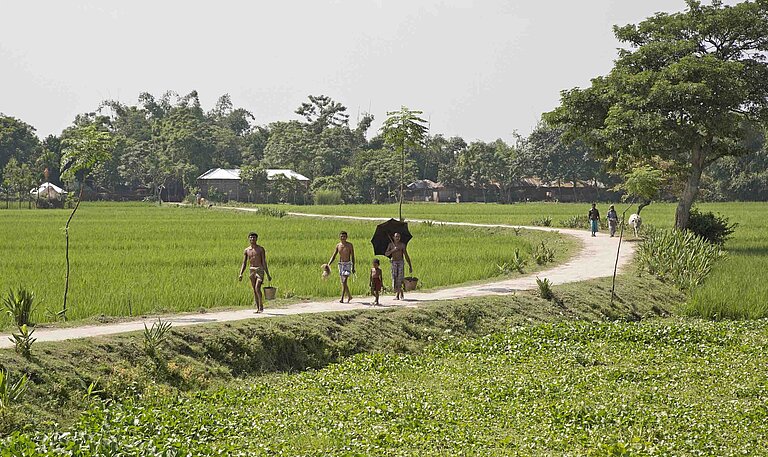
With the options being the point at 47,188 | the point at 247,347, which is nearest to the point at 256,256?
the point at 247,347

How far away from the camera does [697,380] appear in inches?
500

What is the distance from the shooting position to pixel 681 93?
1085 inches

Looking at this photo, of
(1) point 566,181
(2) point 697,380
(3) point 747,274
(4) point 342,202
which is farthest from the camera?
(1) point 566,181

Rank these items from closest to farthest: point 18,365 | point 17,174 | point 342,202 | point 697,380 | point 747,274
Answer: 1. point 18,365
2. point 697,380
3. point 747,274
4. point 17,174
5. point 342,202

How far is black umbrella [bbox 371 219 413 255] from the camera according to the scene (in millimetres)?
17797

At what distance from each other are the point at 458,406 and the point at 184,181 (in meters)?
83.0

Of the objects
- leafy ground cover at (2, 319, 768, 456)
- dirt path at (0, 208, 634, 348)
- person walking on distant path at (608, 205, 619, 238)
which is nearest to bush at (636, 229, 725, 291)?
dirt path at (0, 208, 634, 348)

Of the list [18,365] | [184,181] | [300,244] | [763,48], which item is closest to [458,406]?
[18,365]

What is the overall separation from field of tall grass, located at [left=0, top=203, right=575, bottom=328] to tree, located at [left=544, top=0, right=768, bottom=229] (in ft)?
13.6

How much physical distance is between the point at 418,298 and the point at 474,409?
6678 millimetres

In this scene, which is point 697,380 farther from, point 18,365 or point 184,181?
point 184,181

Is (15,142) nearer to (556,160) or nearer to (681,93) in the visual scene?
(556,160)

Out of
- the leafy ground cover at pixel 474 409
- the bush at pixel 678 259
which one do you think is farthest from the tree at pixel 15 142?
the leafy ground cover at pixel 474 409

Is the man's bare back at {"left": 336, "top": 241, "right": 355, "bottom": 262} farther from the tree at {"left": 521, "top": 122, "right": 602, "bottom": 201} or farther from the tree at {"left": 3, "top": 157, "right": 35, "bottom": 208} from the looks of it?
the tree at {"left": 521, "top": 122, "right": 602, "bottom": 201}
